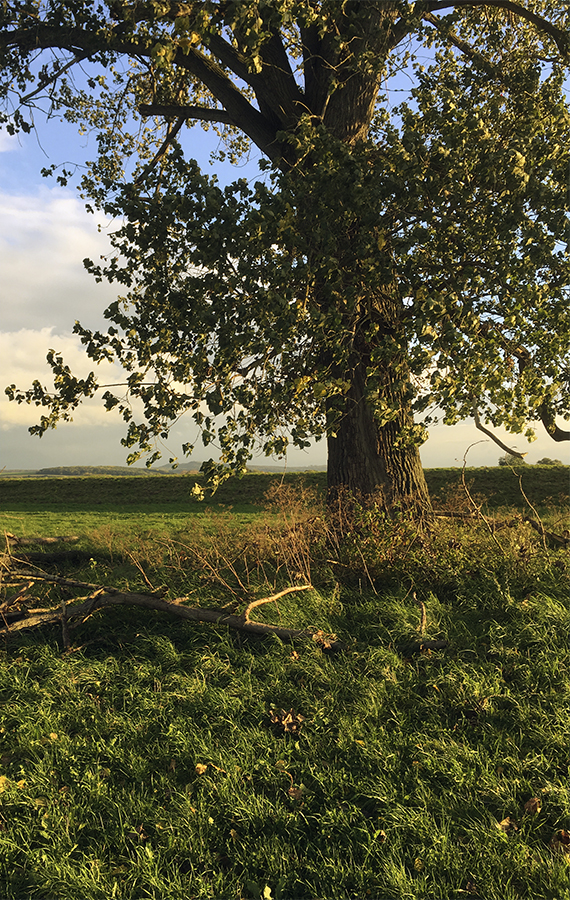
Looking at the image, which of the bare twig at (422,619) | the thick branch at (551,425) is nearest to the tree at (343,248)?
the thick branch at (551,425)

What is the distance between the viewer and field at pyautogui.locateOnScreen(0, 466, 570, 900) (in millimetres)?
3822

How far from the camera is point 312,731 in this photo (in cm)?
505

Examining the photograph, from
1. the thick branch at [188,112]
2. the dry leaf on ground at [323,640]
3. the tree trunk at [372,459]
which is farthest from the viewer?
the thick branch at [188,112]

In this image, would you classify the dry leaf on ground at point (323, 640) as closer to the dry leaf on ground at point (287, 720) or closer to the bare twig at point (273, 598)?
the bare twig at point (273, 598)

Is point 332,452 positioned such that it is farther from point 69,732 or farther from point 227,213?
point 69,732

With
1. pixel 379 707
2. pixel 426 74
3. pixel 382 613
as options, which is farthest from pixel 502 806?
pixel 426 74

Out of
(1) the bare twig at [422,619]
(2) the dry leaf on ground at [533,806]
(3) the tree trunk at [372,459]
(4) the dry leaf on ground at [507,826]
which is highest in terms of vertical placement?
(3) the tree trunk at [372,459]

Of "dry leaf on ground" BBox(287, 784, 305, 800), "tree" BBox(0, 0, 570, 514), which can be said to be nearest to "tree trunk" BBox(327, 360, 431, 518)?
"tree" BBox(0, 0, 570, 514)

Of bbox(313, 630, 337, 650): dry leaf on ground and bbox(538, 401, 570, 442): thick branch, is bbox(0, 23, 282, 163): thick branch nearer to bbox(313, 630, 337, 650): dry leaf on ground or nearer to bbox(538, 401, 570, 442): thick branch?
bbox(538, 401, 570, 442): thick branch

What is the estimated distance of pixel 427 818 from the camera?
4047 mm

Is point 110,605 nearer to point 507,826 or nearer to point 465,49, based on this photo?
point 507,826

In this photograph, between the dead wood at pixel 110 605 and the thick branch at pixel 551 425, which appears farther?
the thick branch at pixel 551 425

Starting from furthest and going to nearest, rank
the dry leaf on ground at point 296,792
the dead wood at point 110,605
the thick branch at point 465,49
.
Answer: the thick branch at point 465,49 → the dead wood at point 110,605 → the dry leaf on ground at point 296,792

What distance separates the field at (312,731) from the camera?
382 cm
